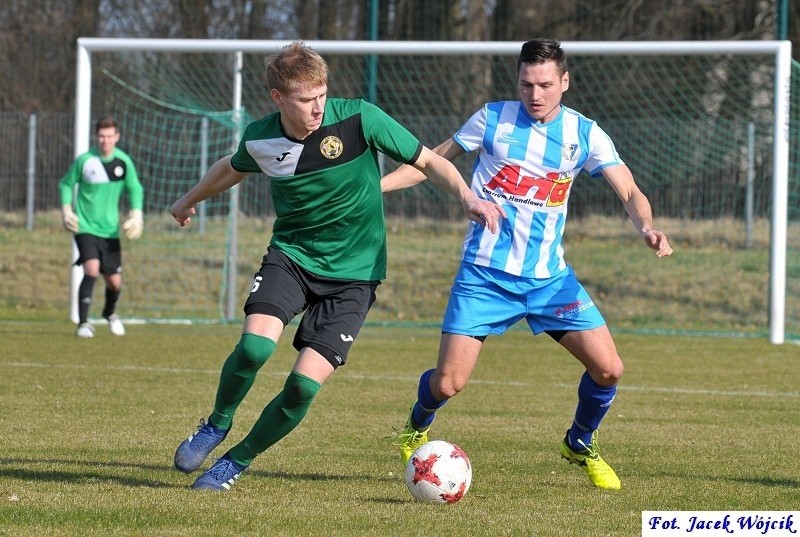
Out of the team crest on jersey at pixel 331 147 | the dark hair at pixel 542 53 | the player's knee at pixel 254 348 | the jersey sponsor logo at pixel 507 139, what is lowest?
the player's knee at pixel 254 348

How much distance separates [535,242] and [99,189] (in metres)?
7.69

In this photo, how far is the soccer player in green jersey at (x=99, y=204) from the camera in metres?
12.4

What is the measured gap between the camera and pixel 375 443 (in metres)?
6.86

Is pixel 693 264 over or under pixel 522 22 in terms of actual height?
under

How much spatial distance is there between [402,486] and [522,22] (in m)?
18.6

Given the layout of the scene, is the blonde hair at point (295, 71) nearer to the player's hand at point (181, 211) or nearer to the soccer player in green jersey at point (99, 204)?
the player's hand at point (181, 211)

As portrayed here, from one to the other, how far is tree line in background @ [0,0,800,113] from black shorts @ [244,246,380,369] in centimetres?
1425

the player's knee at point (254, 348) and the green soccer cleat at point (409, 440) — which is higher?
the player's knee at point (254, 348)

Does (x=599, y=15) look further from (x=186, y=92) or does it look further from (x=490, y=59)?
(x=186, y=92)

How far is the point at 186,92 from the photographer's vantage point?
59.3 feet

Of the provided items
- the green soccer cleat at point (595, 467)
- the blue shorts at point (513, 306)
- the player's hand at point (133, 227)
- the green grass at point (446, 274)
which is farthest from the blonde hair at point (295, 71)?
the green grass at point (446, 274)

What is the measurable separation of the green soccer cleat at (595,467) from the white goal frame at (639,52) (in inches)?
282

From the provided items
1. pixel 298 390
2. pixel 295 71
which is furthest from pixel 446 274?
pixel 295 71

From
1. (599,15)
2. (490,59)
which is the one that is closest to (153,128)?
(490,59)
